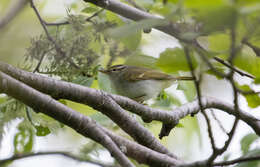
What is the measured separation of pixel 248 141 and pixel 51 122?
132 cm

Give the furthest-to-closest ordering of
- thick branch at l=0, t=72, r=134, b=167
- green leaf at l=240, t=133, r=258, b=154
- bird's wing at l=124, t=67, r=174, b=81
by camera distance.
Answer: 1. bird's wing at l=124, t=67, r=174, b=81
2. green leaf at l=240, t=133, r=258, b=154
3. thick branch at l=0, t=72, r=134, b=167

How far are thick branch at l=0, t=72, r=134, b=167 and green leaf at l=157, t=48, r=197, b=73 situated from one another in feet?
1.97

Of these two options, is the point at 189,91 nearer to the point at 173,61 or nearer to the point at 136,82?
the point at 136,82

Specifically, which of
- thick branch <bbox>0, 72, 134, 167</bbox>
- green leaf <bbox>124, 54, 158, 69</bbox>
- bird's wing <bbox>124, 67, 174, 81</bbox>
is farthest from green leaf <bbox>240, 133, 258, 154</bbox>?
bird's wing <bbox>124, 67, 174, 81</bbox>

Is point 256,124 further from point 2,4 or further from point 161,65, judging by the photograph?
point 2,4

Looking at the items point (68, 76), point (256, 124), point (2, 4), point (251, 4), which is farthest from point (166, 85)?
point (251, 4)

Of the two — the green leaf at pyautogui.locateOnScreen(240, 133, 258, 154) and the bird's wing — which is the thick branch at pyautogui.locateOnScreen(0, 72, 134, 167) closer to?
the green leaf at pyautogui.locateOnScreen(240, 133, 258, 154)

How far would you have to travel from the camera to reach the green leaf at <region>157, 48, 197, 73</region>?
109 centimetres

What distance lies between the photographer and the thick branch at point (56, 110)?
1.61 metres

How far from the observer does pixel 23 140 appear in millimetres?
2762

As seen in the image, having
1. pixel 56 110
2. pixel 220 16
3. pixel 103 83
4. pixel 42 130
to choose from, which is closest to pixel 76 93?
pixel 56 110

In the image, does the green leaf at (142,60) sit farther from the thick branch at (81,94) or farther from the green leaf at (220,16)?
the green leaf at (220,16)

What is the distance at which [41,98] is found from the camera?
Answer: 1.74 meters

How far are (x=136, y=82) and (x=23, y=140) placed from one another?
51.3 inches
